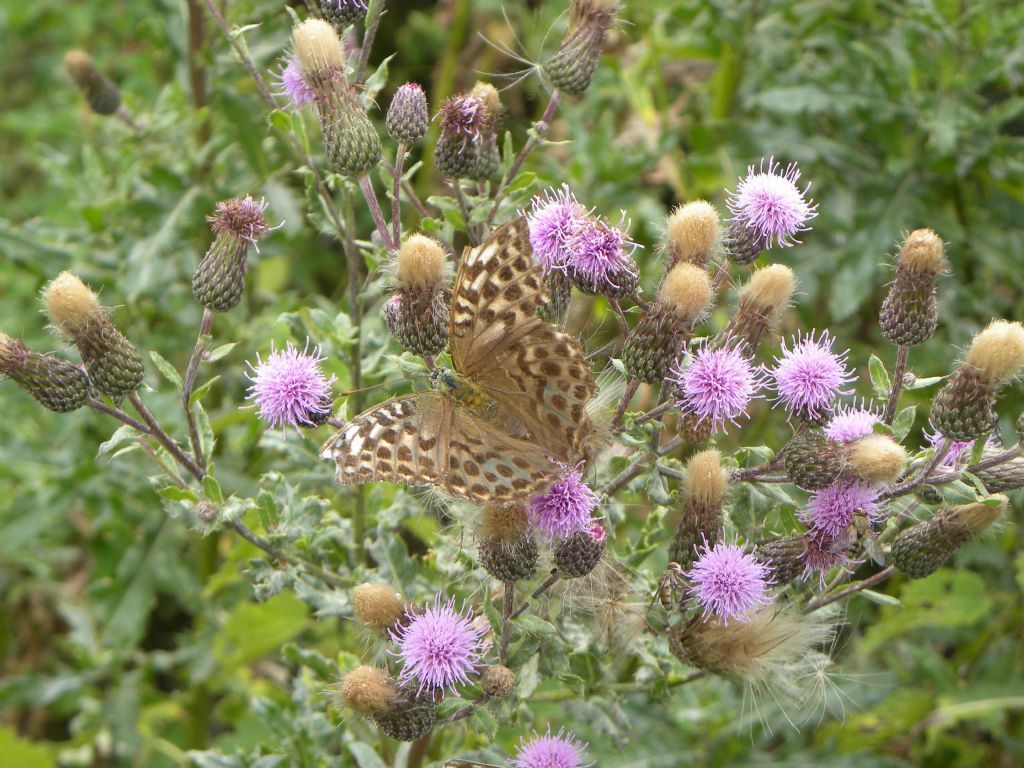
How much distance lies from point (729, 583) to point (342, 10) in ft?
6.19

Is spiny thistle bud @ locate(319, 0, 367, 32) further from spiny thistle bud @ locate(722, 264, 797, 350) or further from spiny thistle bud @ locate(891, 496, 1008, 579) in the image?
spiny thistle bud @ locate(891, 496, 1008, 579)

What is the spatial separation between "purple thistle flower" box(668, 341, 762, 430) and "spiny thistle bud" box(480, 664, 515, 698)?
2.50 ft

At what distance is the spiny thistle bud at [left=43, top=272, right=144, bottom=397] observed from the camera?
280 cm

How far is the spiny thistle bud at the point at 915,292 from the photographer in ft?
9.06

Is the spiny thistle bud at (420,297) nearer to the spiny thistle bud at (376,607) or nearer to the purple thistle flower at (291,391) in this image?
the purple thistle flower at (291,391)

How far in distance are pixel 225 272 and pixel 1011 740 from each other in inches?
142

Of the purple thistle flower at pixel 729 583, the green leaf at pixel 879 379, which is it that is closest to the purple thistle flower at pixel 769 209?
the green leaf at pixel 879 379

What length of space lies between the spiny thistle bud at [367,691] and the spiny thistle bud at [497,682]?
0.71ft

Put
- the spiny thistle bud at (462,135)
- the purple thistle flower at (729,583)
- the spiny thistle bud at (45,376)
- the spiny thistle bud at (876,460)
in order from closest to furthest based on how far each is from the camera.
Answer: the spiny thistle bud at (876,460), the purple thistle flower at (729,583), the spiny thistle bud at (45,376), the spiny thistle bud at (462,135)

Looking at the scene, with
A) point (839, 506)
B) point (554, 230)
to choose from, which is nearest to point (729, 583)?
point (839, 506)

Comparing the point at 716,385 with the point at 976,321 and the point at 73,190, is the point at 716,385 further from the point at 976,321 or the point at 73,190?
the point at 73,190

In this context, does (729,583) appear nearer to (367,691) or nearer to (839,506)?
(839,506)

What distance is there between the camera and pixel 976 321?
4.98 meters

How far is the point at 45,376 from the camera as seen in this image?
2.79m
